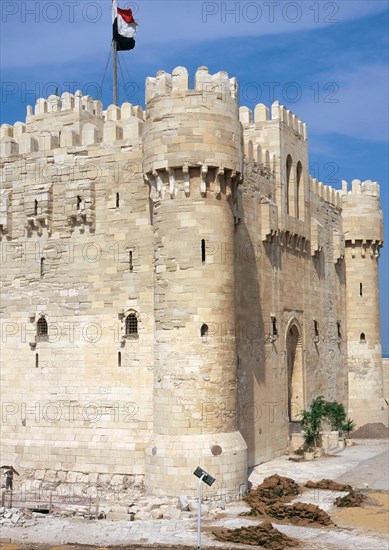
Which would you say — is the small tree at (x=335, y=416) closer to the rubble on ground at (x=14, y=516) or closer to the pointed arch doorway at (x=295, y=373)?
the pointed arch doorway at (x=295, y=373)

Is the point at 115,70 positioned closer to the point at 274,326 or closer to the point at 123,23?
the point at 123,23

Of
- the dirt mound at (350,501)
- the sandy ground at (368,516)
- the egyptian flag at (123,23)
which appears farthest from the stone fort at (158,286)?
the sandy ground at (368,516)

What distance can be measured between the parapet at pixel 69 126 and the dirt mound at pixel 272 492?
10464 millimetres

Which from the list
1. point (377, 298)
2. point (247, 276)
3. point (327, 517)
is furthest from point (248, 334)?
point (377, 298)

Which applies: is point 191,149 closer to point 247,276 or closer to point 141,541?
point 247,276

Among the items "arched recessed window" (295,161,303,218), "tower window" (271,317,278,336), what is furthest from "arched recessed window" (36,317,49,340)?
"arched recessed window" (295,161,303,218)

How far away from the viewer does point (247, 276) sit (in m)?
24.4

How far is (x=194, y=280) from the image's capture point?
20.2 metres

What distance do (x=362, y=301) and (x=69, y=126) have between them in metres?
16.7

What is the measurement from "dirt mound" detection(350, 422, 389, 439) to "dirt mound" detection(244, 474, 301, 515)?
12.0 metres

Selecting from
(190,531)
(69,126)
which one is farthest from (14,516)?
(69,126)

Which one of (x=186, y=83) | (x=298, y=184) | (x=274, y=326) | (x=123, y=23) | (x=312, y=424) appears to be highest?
(x=123, y=23)

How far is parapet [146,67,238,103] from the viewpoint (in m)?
20.7

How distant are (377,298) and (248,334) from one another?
14.7 m
